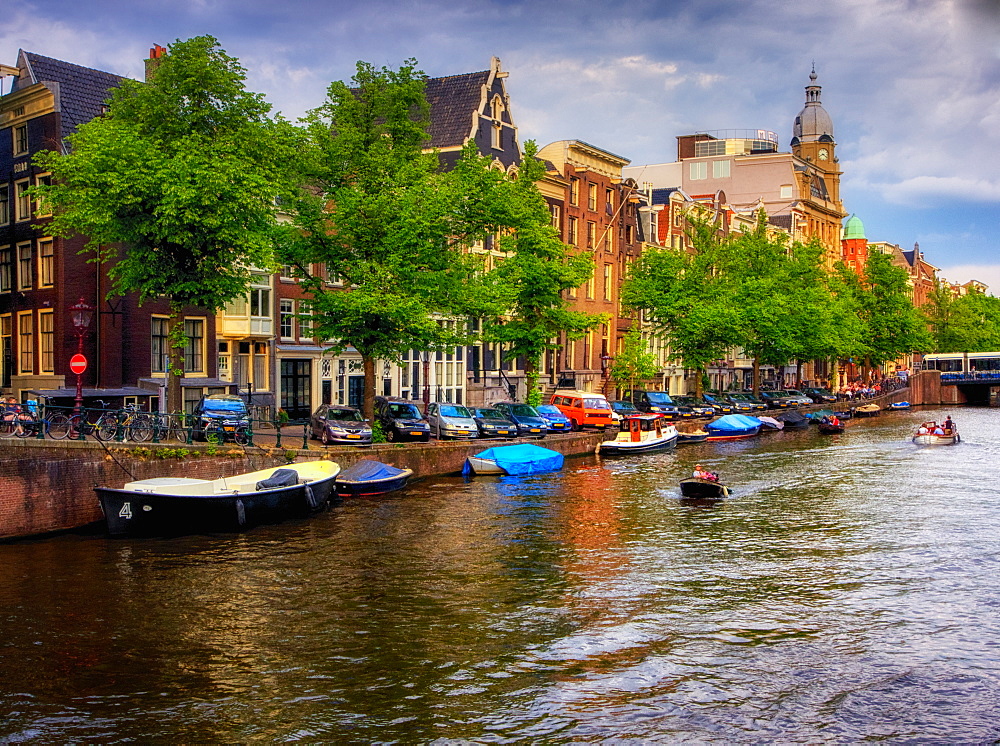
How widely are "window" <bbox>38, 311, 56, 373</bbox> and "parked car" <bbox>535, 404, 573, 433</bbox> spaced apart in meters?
26.4

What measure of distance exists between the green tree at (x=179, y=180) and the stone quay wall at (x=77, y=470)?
13.6 feet

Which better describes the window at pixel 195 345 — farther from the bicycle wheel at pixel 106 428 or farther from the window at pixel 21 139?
the bicycle wheel at pixel 106 428

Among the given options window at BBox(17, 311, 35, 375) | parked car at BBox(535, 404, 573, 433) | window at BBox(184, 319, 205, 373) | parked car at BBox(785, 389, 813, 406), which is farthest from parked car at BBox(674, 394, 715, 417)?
window at BBox(17, 311, 35, 375)

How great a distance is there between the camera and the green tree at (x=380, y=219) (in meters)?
48.2

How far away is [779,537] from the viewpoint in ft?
114

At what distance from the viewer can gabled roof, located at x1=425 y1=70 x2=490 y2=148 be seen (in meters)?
69.4

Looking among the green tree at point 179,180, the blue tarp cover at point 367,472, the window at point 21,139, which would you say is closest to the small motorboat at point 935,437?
the blue tarp cover at point 367,472

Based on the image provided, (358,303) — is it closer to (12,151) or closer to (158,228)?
(158,228)

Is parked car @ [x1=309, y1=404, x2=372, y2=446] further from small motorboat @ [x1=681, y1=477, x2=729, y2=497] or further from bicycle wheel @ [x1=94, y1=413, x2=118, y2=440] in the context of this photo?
small motorboat @ [x1=681, y1=477, x2=729, y2=497]

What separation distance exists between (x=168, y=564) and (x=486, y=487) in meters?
18.6

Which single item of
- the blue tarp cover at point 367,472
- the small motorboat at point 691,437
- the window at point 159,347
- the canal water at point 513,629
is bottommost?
the canal water at point 513,629

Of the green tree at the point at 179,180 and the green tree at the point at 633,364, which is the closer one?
the green tree at the point at 179,180

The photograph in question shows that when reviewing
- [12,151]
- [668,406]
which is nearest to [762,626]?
[12,151]

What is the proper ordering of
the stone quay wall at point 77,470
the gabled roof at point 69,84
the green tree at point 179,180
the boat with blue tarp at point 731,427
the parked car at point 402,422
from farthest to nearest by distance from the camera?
the boat with blue tarp at point 731,427 → the parked car at point 402,422 → the gabled roof at point 69,84 → the green tree at point 179,180 → the stone quay wall at point 77,470
